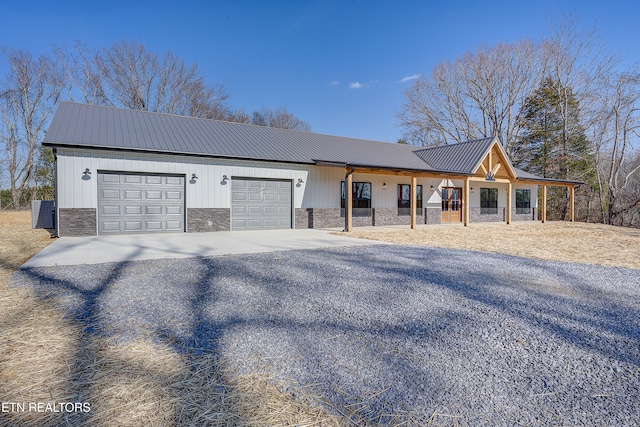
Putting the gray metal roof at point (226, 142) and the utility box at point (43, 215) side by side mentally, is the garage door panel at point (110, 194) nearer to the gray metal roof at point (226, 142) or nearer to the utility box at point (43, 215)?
the gray metal roof at point (226, 142)

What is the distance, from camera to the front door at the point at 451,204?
18438 millimetres

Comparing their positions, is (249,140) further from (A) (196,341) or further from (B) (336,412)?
(B) (336,412)

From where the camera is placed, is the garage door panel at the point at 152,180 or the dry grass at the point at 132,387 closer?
the dry grass at the point at 132,387

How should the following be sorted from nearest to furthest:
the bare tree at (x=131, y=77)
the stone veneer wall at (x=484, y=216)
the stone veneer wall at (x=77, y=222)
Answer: the stone veneer wall at (x=77, y=222) → the stone veneer wall at (x=484, y=216) → the bare tree at (x=131, y=77)

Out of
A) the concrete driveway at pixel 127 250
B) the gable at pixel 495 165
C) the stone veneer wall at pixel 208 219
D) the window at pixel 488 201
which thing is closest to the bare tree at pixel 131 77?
the stone veneer wall at pixel 208 219

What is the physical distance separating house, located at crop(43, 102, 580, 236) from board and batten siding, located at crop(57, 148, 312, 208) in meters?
0.03

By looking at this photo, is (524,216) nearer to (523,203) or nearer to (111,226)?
(523,203)

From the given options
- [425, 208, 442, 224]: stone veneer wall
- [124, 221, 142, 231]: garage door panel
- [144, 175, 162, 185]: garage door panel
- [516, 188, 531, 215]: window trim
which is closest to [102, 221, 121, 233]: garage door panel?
[124, 221, 142, 231]: garage door panel

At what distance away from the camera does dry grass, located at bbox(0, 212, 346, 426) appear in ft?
5.41

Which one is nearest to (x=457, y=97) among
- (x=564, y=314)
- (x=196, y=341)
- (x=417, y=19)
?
(x=417, y=19)

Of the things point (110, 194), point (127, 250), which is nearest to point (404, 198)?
point (110, 194)

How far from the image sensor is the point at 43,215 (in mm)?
12289

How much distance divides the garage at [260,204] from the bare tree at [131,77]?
17550 mm

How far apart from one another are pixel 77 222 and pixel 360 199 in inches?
434
